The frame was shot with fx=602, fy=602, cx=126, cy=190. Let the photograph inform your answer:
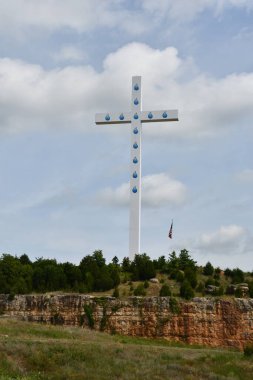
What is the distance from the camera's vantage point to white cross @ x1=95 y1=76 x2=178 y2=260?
1444 inches

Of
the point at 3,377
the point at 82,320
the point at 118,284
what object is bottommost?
the point at 3,377

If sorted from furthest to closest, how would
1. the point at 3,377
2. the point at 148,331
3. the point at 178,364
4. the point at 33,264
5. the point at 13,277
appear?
the point at 33,264
the point at 13,277
the point at 148,331
the point at 178,364
the point at 3,377

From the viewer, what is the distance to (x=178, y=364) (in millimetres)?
21422

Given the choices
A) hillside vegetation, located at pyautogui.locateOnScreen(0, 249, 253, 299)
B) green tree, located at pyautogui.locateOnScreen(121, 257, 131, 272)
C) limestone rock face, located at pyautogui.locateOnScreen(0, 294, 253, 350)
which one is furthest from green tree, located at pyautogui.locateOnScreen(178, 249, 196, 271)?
limestone rock face, located at pyautogui.locateOnScreen(0, 294, 253, 350)

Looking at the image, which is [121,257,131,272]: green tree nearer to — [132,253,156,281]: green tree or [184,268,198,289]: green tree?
[132,253,156,281]: green tree

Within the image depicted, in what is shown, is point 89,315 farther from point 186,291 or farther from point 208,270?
point 208,270

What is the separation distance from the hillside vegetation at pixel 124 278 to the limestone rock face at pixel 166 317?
1.02m

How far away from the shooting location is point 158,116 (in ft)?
124

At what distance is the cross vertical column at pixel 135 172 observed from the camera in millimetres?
36656

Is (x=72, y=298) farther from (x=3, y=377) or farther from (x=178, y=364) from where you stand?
(x=3, y=377)

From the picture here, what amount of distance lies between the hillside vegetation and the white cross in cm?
158

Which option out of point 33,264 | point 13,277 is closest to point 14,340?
point 13,277

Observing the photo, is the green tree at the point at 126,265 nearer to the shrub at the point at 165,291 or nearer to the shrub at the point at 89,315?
the shrub at the point at 165,291

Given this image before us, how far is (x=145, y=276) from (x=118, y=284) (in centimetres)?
170
